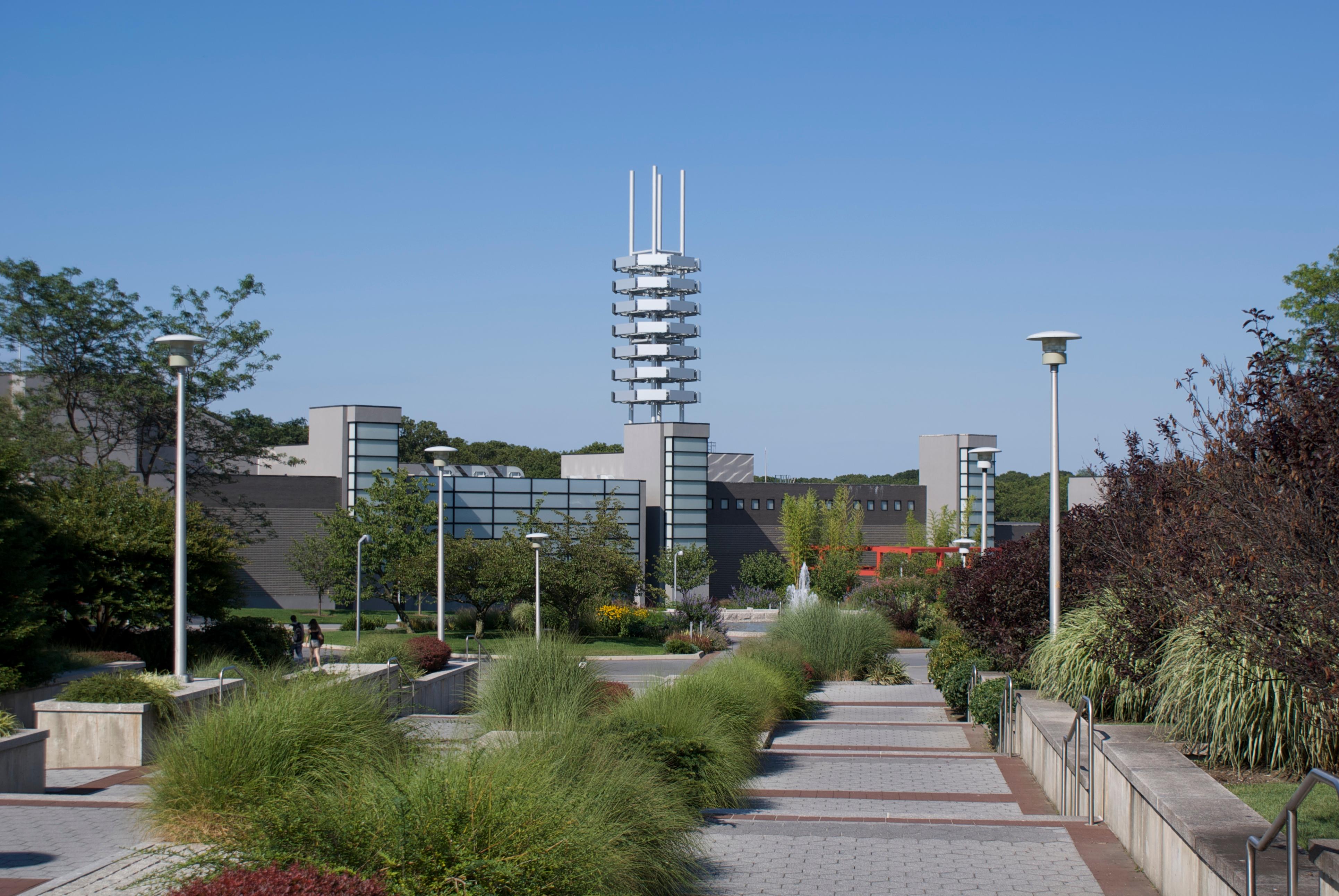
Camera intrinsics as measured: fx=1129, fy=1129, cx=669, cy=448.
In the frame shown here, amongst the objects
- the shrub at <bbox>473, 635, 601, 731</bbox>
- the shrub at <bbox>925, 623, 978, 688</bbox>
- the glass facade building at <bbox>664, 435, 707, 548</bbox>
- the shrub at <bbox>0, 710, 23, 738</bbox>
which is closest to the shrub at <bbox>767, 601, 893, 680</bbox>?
the shrub at <bbox>925, 623, 978, 688</bbox>

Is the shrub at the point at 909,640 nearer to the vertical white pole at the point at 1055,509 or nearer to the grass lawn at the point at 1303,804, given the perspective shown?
the vertical white pole at the point at 1055,509

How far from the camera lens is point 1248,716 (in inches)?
335

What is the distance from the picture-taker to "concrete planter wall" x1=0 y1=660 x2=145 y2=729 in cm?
1351

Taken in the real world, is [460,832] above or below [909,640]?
above

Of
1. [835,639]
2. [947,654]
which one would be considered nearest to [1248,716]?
[947,654]

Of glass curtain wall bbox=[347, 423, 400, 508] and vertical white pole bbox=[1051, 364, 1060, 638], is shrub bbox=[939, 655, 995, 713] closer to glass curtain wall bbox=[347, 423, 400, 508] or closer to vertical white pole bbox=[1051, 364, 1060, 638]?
vertical white pole bbox=[1051, 364, 1060, 638]

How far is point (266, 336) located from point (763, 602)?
28842 mm

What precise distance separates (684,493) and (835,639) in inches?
1331

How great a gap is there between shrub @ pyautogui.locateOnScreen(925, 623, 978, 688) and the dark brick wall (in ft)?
137

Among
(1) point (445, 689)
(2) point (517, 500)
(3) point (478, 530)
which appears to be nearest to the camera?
(1) point (445, 689)

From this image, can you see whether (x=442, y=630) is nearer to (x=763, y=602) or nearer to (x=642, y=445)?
(x=763, y=602)

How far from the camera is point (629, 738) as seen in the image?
9.21 metres

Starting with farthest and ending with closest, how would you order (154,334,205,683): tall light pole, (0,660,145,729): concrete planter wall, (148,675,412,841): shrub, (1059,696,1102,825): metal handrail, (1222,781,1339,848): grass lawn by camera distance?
(154,334,205,683): tall light pole < (0,660,145,729): concrete planter wall < (1059,696,1102,825): metal handrail < (148,675,412,841): shrub < (1222,781,1339,848): grass lawn

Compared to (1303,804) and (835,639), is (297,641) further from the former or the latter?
(1303,804)
